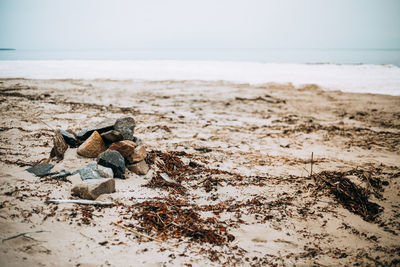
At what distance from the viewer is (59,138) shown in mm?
3369

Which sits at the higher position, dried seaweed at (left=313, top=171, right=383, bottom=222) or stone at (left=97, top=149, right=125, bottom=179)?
stone at (left=97, top=149, right=125, bottom=179)

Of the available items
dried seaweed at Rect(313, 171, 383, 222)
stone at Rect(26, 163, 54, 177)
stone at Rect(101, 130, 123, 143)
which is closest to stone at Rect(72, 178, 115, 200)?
stone at Rect(26, 163, 54, 177)

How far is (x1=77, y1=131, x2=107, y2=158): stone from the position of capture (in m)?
3.39

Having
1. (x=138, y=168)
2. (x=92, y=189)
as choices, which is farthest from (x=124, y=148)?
(x=92, y=189)

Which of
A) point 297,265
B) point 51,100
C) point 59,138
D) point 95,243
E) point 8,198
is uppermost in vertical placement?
point 51,100

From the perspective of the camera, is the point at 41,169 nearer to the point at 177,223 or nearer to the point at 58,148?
the point at 58,148

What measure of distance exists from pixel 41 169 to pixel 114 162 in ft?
2.95

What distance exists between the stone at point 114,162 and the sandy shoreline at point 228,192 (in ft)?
0.49

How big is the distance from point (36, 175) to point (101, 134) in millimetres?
1064

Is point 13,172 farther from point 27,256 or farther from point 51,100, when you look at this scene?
point 51,100

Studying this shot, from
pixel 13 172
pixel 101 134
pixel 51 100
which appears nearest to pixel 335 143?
pixel 101 134

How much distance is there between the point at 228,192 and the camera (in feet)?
10.1

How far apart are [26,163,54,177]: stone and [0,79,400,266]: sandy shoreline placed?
119 millimetres

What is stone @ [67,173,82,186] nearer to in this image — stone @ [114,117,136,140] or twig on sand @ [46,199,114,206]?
twig on sand @ [46,199,114,206]
